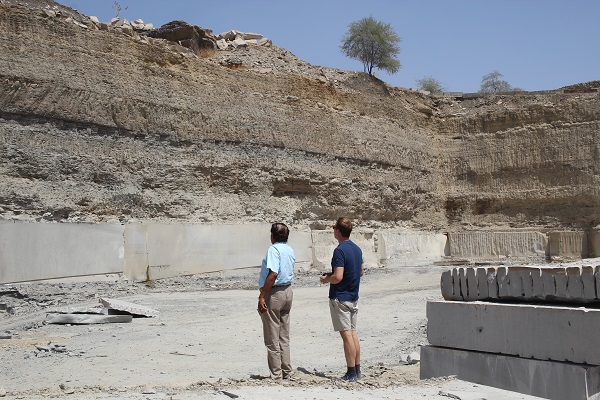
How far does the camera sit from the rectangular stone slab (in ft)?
17.1

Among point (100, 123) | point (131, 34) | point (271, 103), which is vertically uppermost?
point (131, 34)

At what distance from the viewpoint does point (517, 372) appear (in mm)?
5605

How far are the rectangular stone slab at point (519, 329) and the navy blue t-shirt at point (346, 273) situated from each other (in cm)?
79

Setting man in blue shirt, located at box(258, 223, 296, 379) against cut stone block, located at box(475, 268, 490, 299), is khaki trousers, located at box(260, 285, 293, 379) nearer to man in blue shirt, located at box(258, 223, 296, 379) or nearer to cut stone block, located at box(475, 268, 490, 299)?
man in blue shirt, located at box(258, 223, 296, 379)

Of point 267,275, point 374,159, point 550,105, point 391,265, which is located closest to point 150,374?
point 267,275

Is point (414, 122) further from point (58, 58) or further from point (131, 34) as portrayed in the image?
point (58, 58)

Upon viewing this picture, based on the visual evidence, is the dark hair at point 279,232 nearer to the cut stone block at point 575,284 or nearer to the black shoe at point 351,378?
the black shoe at point 351,378

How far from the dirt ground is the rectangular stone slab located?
1.39ft

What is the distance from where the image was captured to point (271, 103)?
21.3m

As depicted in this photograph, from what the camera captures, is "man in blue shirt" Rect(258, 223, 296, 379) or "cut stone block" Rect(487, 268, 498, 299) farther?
"man in blue shirt" Rect(258, 223, 296, 379)

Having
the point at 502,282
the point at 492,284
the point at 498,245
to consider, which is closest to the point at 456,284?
the point at 492,284

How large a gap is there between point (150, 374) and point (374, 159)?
17921 millimetres

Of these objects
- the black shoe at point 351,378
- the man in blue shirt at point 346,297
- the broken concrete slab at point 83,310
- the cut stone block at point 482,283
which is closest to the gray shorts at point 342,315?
the man in blue shirt at point 346,297

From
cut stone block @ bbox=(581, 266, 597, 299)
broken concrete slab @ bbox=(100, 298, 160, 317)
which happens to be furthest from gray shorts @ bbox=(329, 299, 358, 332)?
broken concrete slab @ bbox=(100, 298, 160, 317)
